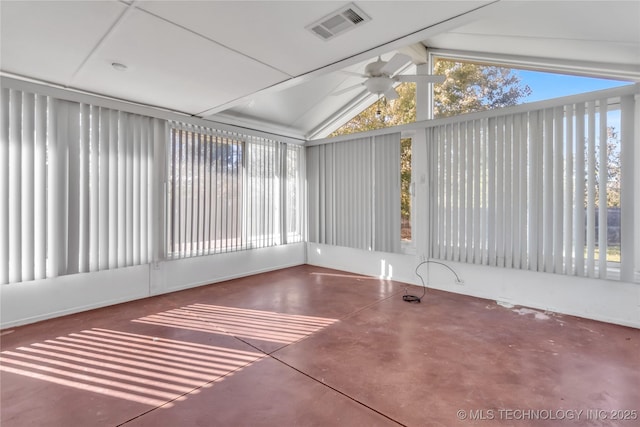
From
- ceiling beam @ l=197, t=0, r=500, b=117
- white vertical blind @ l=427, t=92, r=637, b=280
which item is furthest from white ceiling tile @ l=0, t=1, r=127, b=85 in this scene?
white vertical blind @ l=427, t=92, r=637, b=280

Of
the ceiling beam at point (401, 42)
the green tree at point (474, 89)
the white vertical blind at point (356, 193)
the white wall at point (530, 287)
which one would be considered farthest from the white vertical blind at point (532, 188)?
the ceiling beam at point (401, 42)

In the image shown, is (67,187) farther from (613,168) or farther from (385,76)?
(613,168)

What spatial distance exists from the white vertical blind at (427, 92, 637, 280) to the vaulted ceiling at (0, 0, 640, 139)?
696 mm

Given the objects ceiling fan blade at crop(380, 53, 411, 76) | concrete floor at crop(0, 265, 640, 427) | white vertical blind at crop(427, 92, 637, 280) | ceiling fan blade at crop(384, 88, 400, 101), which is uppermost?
ceiling fan blade at crop(380, 53, 411, 76)

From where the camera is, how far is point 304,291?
4508 mm

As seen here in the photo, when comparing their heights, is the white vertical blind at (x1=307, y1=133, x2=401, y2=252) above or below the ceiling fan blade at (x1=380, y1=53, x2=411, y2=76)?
below

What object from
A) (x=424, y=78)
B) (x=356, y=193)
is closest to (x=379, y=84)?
(x=424, y=78)

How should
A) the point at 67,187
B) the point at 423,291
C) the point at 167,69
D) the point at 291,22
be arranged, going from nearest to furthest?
the point at 291,22, the point at 167,69, the point at 67,187, the point at 423,291

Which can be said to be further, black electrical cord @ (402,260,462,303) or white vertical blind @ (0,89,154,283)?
black electrical cord @ (402,260,462,303)

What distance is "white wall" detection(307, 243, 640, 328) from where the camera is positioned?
10.7 ft

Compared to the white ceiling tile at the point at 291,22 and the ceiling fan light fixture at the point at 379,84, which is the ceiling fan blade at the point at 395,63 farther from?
the white ceiling tile at the point at 291,22

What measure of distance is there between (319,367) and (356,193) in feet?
11.7

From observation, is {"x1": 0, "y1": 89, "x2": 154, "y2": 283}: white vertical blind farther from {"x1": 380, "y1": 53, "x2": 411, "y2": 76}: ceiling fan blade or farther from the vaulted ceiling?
{"x1": 380, "y1": 53, "x2": 411, "y2": 76}: ceiling fan blade

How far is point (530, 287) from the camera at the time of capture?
383cm
